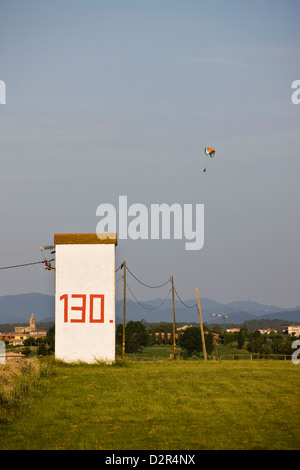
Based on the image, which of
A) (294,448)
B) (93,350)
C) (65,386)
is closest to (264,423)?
(294,448)

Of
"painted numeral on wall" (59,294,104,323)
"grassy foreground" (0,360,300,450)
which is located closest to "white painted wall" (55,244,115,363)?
"painted numeral on wall" (59,294,104,323)

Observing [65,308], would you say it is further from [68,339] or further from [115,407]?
[115,407]

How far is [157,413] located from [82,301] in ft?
47.9

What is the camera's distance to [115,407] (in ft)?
58.5

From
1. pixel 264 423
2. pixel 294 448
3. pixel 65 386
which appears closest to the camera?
pixel 294 448

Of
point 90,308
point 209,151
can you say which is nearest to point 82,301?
point 90,308

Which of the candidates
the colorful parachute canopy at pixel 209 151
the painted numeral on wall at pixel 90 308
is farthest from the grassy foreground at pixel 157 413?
the colorful parachute canopy at pixel 209 151

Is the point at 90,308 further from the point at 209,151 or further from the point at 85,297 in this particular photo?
the point at 209,151

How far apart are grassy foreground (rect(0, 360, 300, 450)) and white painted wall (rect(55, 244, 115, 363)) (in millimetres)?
4408

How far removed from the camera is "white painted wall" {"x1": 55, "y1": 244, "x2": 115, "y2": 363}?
30406 mm

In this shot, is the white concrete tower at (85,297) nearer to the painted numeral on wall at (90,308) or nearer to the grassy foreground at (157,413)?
the painted numeral on wall at (90,308)

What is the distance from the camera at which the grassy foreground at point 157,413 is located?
1345cm

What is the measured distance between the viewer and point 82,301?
30734 mm
